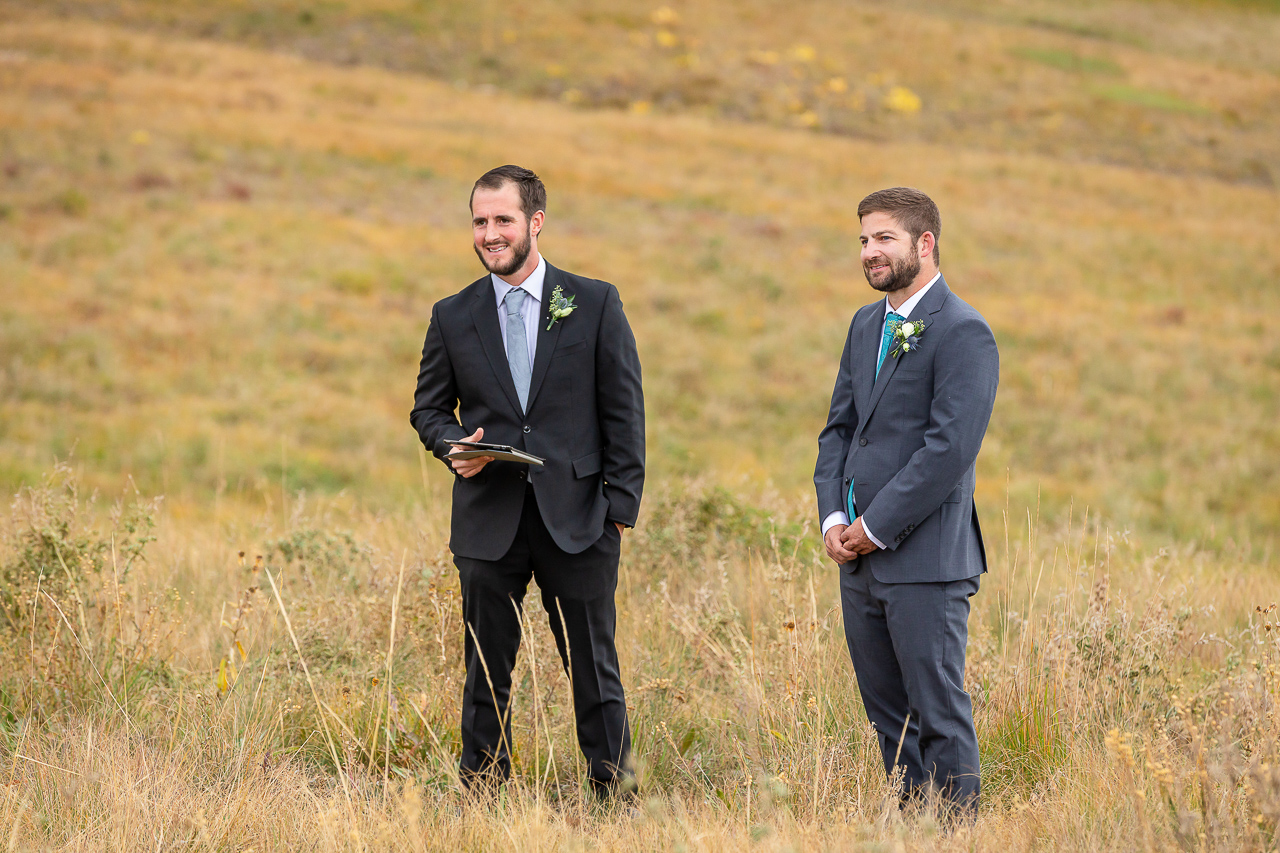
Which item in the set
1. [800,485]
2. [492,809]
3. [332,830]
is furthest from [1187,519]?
[332,830]

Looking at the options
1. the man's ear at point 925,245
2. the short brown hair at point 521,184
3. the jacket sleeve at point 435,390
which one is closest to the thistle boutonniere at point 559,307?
the short brown hair at point 521,184

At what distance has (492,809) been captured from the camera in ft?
11.1

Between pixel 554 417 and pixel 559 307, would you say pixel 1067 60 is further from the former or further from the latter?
pixel 554 417

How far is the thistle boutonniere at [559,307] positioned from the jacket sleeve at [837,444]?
3.22ft

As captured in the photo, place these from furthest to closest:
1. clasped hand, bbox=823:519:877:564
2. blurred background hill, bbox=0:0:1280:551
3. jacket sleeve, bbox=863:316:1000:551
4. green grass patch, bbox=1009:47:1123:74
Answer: green grass patch, bbox=1009:47:1123:74, blurred background hill, bbox=0:0:1280:551, clasped hand, bbox=823:519:877:564, jacket sleeve, bbox=863:316:1000:551

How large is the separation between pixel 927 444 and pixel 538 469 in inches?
51.2

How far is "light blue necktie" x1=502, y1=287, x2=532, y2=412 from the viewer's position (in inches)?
141

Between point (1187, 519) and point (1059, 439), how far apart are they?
2.78m

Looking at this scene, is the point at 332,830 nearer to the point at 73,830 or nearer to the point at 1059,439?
the point at 73,830

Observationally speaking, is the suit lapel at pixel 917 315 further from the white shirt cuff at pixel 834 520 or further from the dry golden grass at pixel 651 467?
the dry golden grass at pixel 651 467

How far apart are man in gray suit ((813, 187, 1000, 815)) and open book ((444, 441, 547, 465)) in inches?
41.2

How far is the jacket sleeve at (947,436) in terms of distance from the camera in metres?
3.11

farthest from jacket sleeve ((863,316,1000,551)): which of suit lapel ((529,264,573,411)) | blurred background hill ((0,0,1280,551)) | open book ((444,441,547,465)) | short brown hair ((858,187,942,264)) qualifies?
blurred background hill ((0,0,1280,551))

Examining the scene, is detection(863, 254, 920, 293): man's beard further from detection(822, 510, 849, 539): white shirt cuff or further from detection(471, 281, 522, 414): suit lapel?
detection(471, 281, 522, 414): suit lapel
